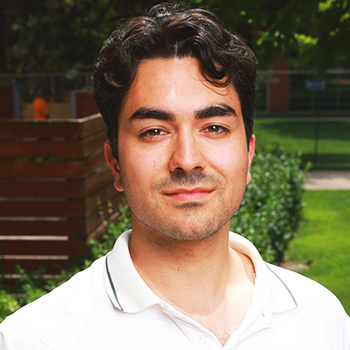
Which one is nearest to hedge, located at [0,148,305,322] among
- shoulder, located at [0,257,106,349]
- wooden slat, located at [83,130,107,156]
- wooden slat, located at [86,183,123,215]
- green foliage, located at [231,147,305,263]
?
green foliage, located at [231,147,305,263]

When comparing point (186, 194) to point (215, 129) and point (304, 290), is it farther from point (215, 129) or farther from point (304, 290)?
point (304, 290)

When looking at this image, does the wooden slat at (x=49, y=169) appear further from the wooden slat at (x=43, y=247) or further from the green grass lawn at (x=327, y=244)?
the green grass lawn at (x=327, y=244)

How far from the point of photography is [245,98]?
208 cm

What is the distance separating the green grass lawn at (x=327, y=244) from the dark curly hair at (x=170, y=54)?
4426 millimetres

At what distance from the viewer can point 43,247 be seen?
5.77 meters

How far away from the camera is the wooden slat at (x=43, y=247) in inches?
222

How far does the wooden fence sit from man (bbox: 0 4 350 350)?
3.55m

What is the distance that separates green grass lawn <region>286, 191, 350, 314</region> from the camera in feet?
21.8

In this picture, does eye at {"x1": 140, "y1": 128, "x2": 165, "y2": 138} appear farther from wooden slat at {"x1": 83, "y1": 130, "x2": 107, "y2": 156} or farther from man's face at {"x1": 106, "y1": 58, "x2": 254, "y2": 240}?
wooden slat at {"x1": 83, "y1": 130, "x2": 107, "y2": 156}

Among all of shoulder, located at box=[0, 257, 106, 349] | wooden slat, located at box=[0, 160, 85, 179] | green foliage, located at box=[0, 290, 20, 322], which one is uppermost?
shoulder, located at box=[0, 257, 106, 349]

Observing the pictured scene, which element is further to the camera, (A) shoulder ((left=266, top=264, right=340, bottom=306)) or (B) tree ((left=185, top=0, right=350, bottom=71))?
(B) tree ((left=185, top=0, right=350, bottom=71))

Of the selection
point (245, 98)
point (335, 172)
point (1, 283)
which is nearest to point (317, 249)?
point (1, 283)

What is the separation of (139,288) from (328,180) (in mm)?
12683

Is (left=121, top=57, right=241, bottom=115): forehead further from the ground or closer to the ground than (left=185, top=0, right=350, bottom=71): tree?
closer to the ground
